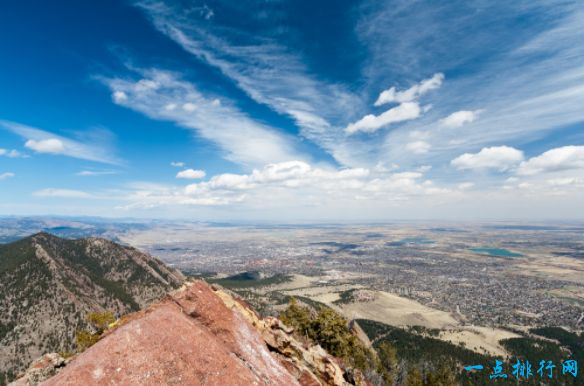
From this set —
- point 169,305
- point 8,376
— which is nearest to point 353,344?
point 169,305

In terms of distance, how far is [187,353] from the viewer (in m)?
22.3

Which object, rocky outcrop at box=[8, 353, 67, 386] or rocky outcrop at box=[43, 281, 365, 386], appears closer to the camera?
rocky outcrop at box=[43, 281, 365, 386]

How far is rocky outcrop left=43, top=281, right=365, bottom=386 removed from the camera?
2039 cm

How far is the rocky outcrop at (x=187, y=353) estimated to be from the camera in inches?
803

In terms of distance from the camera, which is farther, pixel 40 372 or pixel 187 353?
pixel 40 372

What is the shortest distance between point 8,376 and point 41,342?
20.5 m

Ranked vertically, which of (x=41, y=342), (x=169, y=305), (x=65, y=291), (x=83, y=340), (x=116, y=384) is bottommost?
(x=41, y=342)

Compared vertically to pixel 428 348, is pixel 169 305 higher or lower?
higher

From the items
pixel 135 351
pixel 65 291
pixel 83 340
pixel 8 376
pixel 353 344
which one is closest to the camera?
pixel 135 351

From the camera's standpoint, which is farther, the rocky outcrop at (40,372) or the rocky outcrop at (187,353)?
the rocky outcrop at (40,372)

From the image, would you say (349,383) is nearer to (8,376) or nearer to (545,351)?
(8,376)

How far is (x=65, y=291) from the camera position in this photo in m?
186

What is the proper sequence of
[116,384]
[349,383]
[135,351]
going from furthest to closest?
[349,383] < [135,351] < [116,384]

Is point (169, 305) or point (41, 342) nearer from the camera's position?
point (169, 305)
